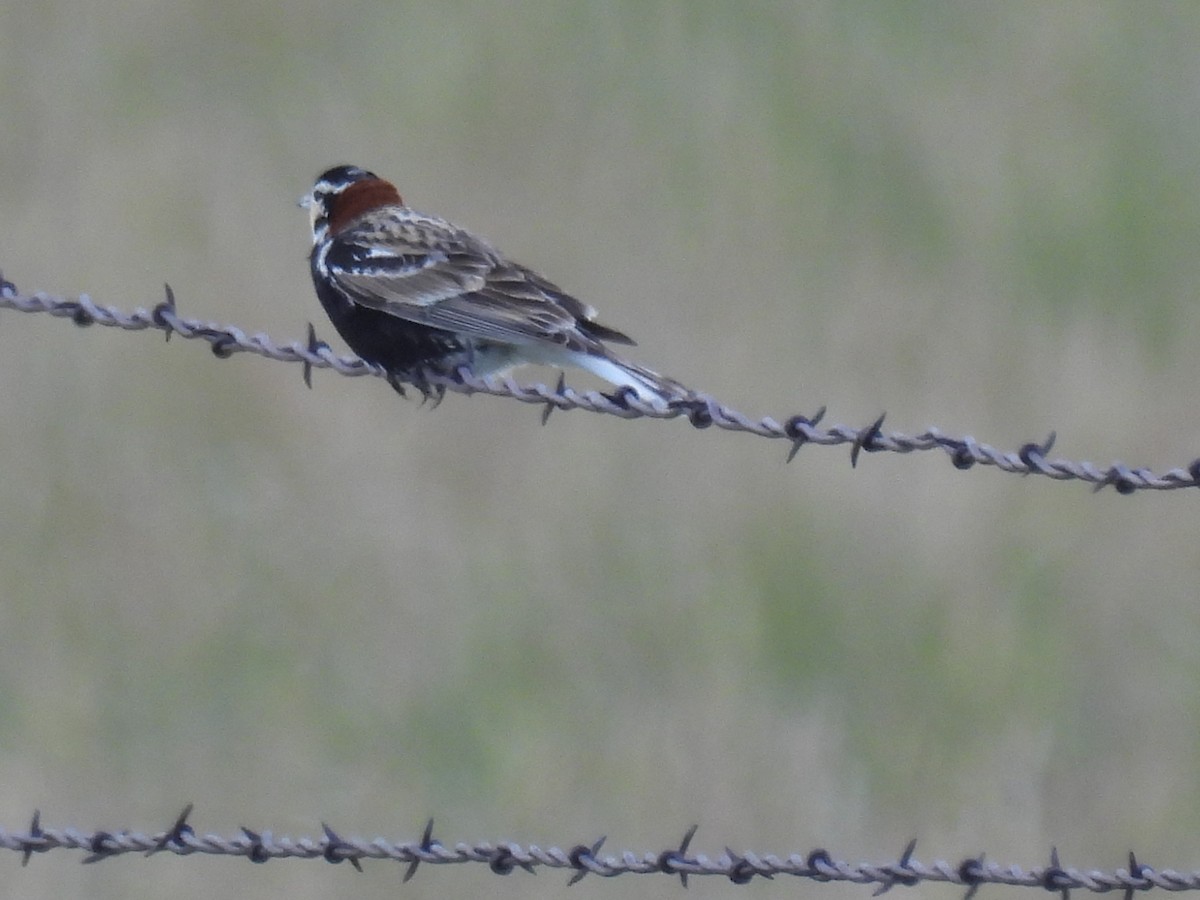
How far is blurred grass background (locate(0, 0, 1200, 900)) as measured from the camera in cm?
827

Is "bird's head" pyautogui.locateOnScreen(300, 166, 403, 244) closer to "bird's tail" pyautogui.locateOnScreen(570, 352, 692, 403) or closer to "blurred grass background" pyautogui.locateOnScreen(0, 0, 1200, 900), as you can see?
"bird's tail" pyautogui.locateOnScreen(570, 352, 692, 403)

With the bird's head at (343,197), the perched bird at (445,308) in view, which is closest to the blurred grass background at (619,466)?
the bird's head at (343,197)

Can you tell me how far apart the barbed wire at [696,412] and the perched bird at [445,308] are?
1280 mm

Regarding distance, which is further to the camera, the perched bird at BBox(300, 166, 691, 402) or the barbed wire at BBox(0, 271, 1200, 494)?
the perched bird at BBox(300, 166, 691, 402)

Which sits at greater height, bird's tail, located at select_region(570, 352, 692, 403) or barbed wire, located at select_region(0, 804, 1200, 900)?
bird's tail, located at select_region(570, 352, 692, 403)

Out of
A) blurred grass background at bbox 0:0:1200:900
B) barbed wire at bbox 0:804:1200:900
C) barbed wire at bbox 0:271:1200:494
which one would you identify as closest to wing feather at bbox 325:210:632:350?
barbed wire at bbox 0:271:1200:494

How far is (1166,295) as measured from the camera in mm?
10664

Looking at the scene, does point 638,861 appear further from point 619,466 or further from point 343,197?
point 619,466

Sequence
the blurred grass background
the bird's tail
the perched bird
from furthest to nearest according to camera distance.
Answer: the blurred grass background, the perched bird, the bird's tail

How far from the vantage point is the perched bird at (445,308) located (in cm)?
673

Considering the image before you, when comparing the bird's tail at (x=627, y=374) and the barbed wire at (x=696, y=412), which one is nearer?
the barbed wire at (x=696, y=412)

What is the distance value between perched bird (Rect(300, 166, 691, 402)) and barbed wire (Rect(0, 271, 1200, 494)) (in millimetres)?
1280

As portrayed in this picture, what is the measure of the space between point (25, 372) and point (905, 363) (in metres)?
3.93

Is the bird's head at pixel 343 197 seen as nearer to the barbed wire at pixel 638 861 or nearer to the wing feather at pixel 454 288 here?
the wing feather at pixel 454 288
